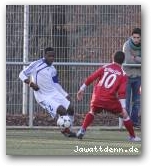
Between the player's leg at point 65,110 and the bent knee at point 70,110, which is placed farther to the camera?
the bent knee at point 70,110

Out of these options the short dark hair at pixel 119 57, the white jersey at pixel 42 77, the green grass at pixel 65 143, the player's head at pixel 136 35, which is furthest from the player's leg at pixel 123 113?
the white jersey at pixel 42 77

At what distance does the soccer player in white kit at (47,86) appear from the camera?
11320mm

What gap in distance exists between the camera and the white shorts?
11.4 metres

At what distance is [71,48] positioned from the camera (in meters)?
12.1

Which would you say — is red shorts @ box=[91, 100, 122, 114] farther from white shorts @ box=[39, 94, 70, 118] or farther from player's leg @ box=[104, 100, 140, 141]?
white shorts @ box=[39, 94, 70, 118]

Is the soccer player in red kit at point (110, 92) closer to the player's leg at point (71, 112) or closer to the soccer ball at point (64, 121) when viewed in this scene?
the soccer ball at point (64, 121)

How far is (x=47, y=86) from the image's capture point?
11.4 meters

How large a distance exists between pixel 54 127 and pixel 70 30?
1.15 metres

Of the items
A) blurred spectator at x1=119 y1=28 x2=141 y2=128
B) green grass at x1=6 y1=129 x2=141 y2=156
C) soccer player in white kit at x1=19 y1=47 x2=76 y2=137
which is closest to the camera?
green grass at x1=6 y1=129 x2=141 y2=156

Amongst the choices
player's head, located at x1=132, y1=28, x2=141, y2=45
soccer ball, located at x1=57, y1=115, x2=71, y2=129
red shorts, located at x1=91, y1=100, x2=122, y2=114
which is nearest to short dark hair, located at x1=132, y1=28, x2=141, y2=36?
player's head, located at x1=132, y1=28, x2=141, y2=45

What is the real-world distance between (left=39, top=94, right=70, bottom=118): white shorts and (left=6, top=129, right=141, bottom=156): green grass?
11.1 inches

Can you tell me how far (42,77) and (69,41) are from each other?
94cm

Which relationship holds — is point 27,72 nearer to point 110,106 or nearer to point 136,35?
point 110,106
